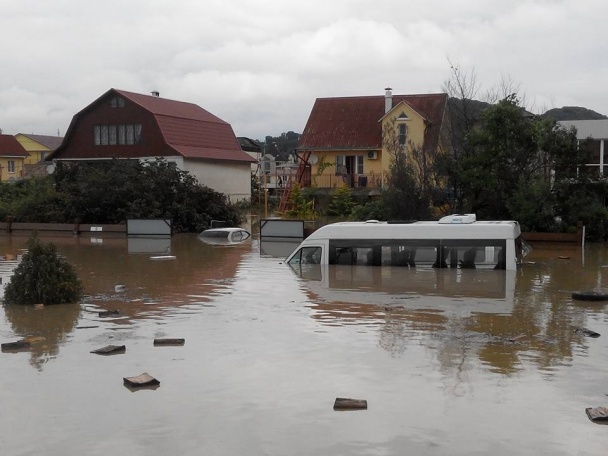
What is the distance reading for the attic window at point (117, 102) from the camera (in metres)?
53.9

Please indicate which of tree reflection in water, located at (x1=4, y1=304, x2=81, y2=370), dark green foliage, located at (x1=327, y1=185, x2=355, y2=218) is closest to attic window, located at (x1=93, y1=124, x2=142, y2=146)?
dark green foliage, located at (x1=327, y1=185, x2=355, y2=218)

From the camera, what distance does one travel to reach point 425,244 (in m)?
22.5

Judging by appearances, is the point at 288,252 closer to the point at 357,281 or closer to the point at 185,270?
the point at 185,270

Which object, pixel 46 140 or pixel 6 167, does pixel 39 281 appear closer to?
pixel 6 167

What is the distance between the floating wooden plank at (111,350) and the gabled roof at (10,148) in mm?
79900

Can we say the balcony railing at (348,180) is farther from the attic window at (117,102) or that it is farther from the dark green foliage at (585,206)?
the dark green foliage at (585,206)

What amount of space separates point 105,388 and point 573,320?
9.61 meters

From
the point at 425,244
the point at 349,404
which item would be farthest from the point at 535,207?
the point at 349,404

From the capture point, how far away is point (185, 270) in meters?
25.0

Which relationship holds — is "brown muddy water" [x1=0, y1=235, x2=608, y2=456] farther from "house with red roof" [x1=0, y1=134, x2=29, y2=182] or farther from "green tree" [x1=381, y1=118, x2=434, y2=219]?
"house with red roof" [x1=0, y1=134, x2=29, y2=182]

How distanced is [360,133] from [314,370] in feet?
146

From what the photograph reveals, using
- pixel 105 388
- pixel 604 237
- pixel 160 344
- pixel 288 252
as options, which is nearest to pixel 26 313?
pixel 160 344

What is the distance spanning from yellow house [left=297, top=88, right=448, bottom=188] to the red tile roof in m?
6.03

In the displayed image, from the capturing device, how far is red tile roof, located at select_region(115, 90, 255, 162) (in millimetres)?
52438
